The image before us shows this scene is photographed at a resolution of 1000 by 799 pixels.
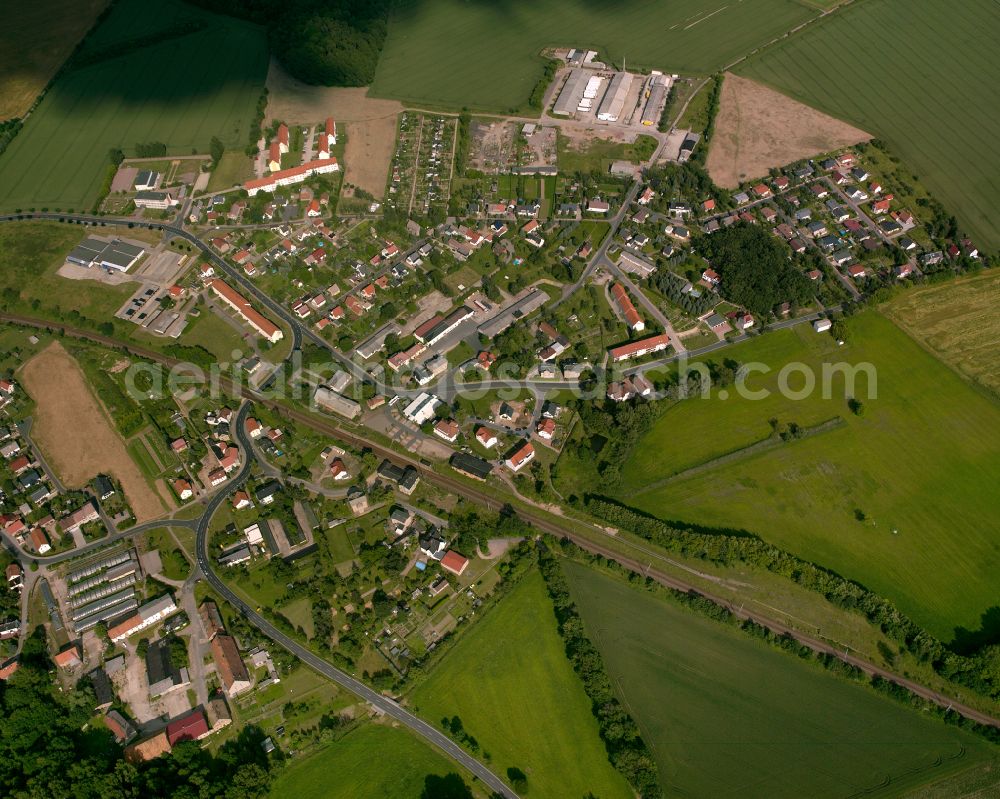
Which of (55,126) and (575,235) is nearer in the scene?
(575,235)

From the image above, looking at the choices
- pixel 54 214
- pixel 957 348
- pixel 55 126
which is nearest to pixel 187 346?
pixel 54 214

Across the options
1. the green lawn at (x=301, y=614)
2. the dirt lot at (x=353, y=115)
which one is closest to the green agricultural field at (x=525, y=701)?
the green lawn at (x=301, y=614)

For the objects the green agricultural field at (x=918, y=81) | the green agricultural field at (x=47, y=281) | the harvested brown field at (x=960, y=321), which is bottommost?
the green agricultural field at (x=47, y=281)

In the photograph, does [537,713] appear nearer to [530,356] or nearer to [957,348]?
[530,356]

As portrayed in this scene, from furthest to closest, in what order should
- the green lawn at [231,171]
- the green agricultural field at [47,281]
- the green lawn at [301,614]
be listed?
the green lawn at [231,171] < the green agricultural field at [47,281] < the green lawn at [301,614]

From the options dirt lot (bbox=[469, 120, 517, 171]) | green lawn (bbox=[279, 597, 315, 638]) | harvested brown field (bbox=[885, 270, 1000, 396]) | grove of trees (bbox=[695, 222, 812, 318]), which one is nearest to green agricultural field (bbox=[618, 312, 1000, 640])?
harvested brown field (bbox=[885, 270, 1000, 396])

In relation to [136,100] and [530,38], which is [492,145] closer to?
[530,38]

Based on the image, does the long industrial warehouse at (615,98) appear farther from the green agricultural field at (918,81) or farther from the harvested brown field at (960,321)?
the harvested brown field at (960,321)
